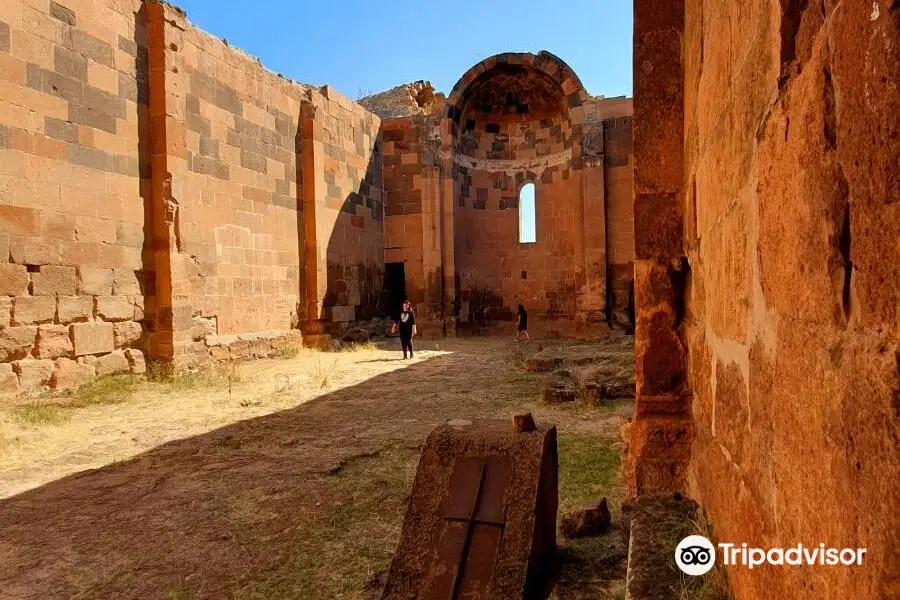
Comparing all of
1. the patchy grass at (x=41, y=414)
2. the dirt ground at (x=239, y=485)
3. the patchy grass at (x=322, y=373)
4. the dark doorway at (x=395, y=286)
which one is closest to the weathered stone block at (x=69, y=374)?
the dirt ground at (x=239, y=485)

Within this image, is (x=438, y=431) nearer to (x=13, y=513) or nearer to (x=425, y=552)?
(x=425, y=552)

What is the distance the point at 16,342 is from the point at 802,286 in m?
8.57

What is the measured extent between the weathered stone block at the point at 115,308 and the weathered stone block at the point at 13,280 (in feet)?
3.43

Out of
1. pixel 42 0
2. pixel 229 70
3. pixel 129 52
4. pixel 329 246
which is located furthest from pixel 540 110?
pixel 42 0

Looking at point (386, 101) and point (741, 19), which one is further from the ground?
point (386, 101)

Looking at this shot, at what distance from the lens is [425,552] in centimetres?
257

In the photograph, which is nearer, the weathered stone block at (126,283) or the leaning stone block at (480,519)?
the leaning stone block at (480,519)

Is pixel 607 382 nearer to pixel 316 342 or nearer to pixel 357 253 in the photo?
pixel 316 342

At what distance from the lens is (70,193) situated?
25.9 feet

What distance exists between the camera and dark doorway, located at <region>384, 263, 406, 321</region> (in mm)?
16406

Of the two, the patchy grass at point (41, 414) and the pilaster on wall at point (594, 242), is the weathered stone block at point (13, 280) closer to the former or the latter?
the patchy grass at point (41, 414)

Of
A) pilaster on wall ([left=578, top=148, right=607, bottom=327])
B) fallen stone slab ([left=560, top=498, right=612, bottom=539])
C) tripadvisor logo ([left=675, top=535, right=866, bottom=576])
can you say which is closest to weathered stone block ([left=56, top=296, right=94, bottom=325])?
fallen stone slab ([left=560, top=498, right=612, bottom=539])

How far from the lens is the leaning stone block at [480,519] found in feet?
8.08

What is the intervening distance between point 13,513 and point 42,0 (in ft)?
22.4
